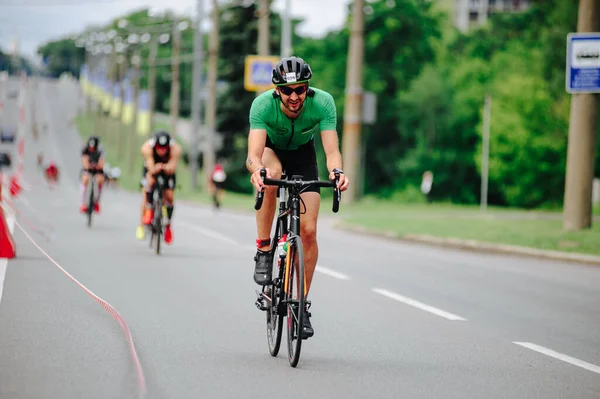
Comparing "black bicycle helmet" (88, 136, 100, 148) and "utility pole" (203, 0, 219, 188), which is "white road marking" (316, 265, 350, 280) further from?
"utility pole" (203, 0, 219, 188)

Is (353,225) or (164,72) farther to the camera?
(164,72)

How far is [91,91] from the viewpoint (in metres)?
123

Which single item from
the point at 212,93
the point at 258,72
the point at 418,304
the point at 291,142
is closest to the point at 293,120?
the point at 291,142

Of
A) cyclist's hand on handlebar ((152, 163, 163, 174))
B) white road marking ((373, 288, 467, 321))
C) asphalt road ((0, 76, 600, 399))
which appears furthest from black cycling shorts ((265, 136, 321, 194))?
cyclist's hand on handlebar ((152, 163, 163, 174))

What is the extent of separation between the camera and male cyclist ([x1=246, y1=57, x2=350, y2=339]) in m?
7.32

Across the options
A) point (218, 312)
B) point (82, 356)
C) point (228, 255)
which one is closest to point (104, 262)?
point (228, 255)

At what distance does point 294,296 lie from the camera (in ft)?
24.1

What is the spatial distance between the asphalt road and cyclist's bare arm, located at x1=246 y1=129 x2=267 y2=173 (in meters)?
1.29

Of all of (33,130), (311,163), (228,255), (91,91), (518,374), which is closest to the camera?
(518,374)

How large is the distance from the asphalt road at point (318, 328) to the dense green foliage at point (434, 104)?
4875 cm

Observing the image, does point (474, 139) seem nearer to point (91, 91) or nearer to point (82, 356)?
point (91, 91)

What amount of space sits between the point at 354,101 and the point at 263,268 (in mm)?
28506

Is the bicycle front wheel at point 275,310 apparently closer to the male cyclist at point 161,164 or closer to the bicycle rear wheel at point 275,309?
the bicycle rear wheel at point 275,309

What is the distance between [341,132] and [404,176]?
523 centimetres
